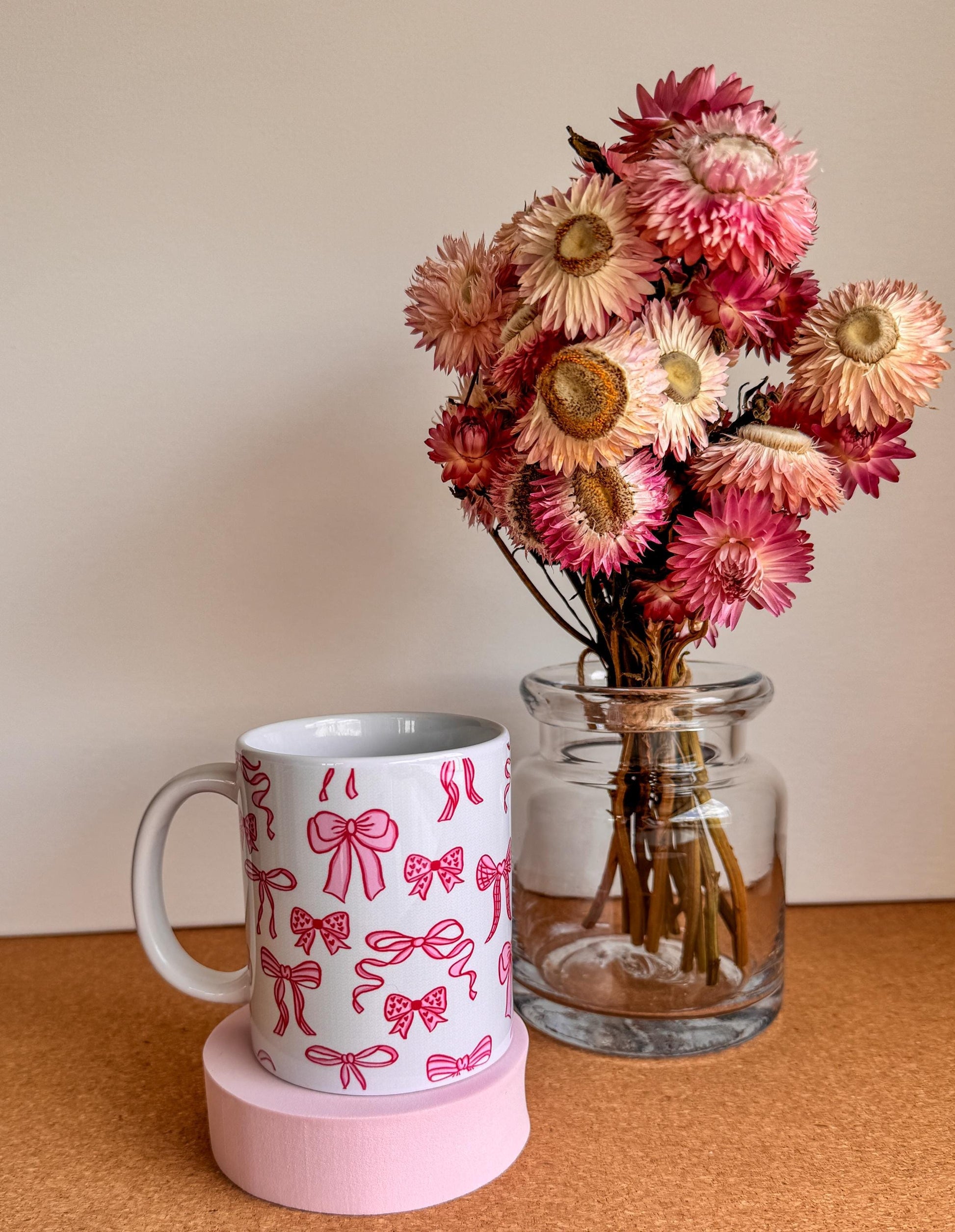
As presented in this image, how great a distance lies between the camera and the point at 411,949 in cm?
42

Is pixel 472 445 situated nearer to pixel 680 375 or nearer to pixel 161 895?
pixel 680 375

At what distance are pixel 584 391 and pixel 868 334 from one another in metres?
0.14

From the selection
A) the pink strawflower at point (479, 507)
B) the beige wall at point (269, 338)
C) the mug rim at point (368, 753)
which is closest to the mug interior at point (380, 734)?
the mug rim at point (368, 753)

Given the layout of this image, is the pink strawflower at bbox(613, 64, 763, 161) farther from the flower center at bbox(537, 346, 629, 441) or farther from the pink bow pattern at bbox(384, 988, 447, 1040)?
the pink bow pattern at bbox(384, 988, 447, 1040)

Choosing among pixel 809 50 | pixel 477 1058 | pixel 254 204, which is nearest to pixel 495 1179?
pixel 477 1058

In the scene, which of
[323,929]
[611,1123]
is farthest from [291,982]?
[611,1123]

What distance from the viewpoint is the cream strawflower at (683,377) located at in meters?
0.45

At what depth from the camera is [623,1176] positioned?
0.43 m

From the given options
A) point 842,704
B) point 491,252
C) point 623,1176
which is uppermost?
point 491,252

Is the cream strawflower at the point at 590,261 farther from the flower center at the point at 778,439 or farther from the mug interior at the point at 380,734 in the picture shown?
the mug interior at the point at 380,734

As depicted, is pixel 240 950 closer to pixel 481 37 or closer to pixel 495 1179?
pixel 495 1179

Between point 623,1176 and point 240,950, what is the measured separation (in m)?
0.34

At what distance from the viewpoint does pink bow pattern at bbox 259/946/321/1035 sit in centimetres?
42

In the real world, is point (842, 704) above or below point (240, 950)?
above
